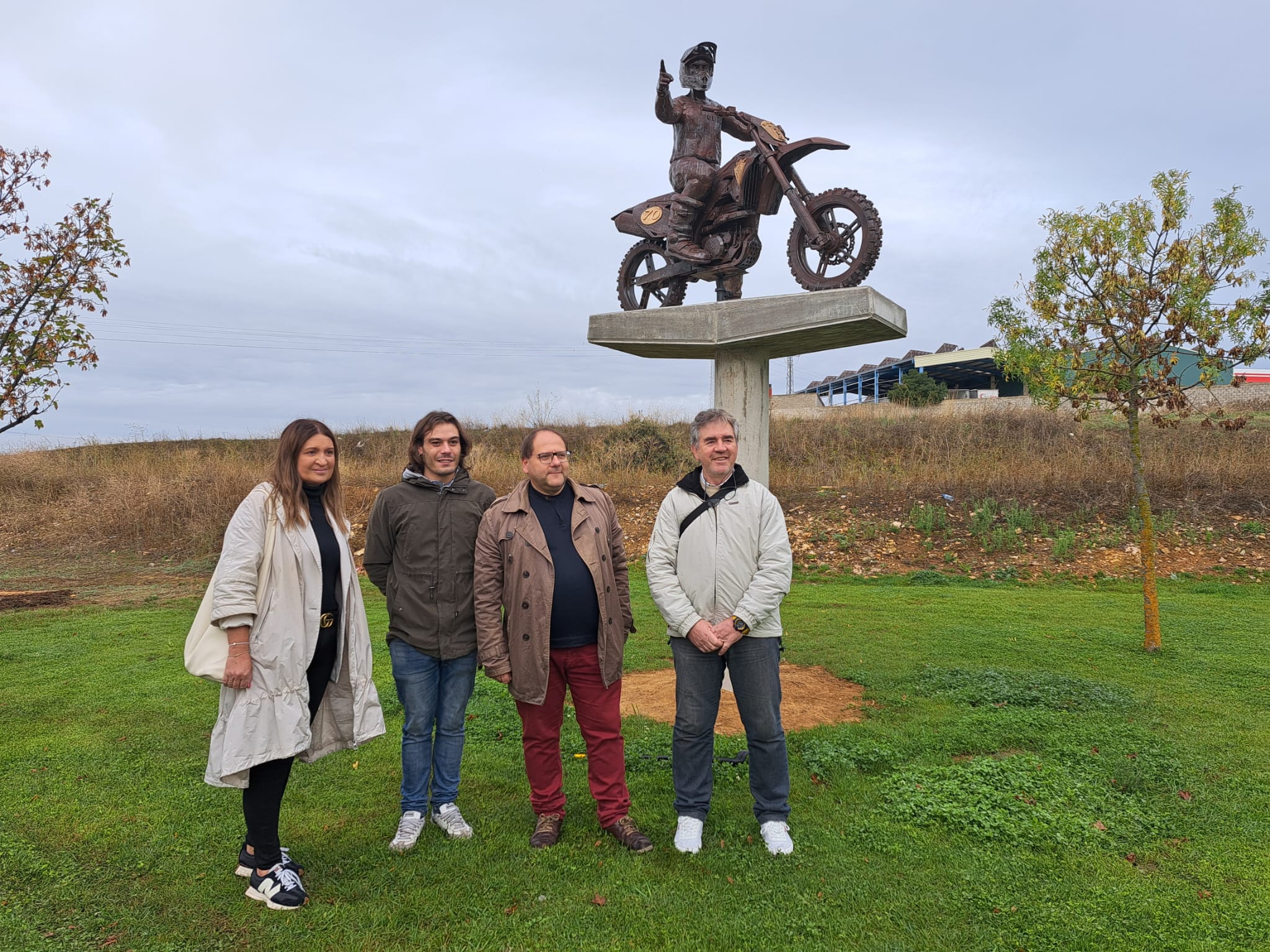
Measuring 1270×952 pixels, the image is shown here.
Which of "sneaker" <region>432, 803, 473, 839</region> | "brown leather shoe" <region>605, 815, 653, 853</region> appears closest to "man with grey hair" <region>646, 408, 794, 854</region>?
"brown leather shoe" <region>605, 815, 653, 853</region>

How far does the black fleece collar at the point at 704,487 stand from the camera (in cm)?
367

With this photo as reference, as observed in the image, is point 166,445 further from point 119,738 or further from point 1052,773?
point 1052,773

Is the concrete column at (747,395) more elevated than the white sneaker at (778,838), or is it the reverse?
the concrete column at (747,395)

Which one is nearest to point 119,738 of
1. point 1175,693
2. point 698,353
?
point 698,353

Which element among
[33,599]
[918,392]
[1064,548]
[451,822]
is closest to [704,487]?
[451,822]

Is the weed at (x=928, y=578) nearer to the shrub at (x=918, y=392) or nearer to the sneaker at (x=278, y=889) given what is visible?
the sneaker at (x=278, y=889)

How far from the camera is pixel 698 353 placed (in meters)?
6.09

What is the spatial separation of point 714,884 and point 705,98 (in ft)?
18.3

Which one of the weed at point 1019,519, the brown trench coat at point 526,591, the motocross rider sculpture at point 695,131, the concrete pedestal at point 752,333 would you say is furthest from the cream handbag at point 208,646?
the weed at point 1019,519

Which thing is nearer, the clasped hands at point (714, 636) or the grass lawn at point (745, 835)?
the grass lawn at point (745, 835)

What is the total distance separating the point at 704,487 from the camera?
12.1 feet

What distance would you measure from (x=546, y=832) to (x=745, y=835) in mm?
926

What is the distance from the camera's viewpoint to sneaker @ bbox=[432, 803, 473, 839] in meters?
3.70

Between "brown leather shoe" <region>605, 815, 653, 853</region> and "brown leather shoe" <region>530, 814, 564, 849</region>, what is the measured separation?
0.83 feet
